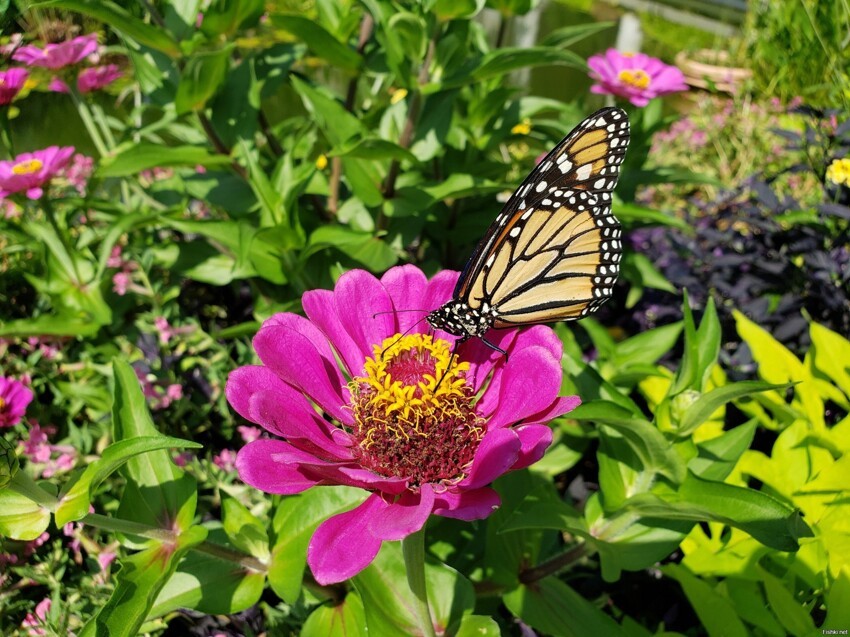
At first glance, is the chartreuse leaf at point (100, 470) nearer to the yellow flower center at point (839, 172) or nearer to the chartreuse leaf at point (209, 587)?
the chartreuse leaf at point (209, 587)

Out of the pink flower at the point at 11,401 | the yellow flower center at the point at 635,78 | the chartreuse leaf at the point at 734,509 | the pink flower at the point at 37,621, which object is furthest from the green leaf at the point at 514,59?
the pink flower at the point at 37,621

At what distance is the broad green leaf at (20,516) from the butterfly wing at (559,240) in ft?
1.84

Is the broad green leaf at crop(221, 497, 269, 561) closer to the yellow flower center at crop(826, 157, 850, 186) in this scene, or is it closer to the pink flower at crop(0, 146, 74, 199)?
the pink flower at crop(0, 146, 74, 199)

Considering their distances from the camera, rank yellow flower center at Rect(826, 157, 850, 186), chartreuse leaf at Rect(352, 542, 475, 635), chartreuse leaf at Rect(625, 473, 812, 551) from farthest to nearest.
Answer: yellow flower center at Rect(826, 157, 850, 186) < chartreuse leaf at Rect(352, 542, 475, 635) < chartreuse leaf at Rect(625, 473, 812, 551)

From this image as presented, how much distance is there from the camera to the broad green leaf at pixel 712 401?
831mm

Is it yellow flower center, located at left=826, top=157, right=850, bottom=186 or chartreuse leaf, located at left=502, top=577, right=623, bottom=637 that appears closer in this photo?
chartreuse leaf, located at left=502, top=577, right=623, bottom=637

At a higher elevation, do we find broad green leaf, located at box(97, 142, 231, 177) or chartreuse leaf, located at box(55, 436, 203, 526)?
broad green leaf, located at box(97, 142, 231, 177)

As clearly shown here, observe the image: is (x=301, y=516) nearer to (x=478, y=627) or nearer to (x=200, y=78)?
(x=478, y=627)

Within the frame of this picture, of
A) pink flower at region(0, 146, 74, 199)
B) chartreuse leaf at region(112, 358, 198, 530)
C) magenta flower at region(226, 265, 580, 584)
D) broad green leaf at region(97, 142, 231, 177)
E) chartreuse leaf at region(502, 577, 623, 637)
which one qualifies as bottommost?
chartreuse leaf at region(502, 577, 623, 637)

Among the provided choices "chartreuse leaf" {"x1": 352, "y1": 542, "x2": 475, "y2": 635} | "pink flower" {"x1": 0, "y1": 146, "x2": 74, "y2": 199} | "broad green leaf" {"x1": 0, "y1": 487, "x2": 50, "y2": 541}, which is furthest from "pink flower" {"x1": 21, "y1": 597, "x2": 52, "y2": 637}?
"pink flower" {"x1": 0, "y1": 146, "x2": 74, "y2": 199}

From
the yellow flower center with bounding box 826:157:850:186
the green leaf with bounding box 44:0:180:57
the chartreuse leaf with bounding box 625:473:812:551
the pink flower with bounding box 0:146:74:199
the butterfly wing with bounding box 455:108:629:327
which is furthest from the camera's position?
the yellow flower center with bounding box 826:157:850:186

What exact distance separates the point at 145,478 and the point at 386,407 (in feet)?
1.18

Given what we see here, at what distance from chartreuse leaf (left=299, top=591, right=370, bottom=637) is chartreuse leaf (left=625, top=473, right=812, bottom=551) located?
0.42 metres

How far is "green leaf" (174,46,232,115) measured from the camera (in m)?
1.31
